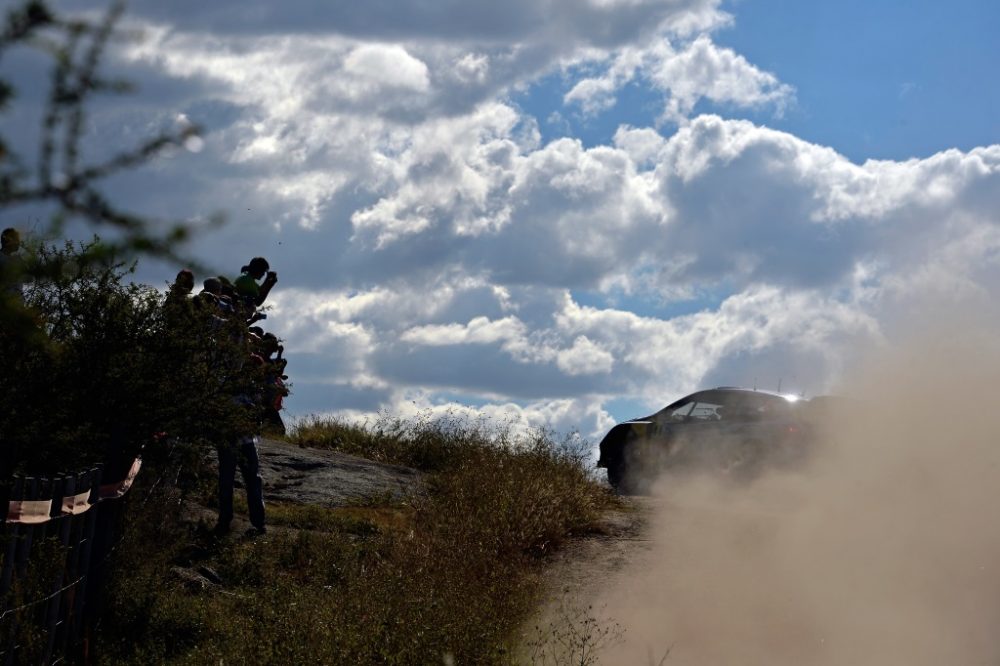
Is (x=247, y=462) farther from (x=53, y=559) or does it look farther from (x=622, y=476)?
(x=622, y=476)

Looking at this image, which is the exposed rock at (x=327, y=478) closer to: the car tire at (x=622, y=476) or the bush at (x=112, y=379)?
the car tire at (x=622, y=476)

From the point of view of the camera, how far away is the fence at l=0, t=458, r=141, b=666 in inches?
255

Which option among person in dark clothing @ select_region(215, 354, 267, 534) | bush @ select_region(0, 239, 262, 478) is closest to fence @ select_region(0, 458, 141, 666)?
bush @ select_region(0, 239, 262, 478)

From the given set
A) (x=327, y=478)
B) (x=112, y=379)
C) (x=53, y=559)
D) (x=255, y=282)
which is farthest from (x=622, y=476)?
(x=53, y=559)

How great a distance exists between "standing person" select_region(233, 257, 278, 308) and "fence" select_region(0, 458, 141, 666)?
10.5 feet

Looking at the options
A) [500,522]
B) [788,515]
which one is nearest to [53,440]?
[500,522]

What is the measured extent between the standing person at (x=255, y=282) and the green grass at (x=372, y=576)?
7.02 ft

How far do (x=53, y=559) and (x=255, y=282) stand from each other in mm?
4836

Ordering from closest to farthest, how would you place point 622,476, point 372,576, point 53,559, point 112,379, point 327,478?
point 53,559
point 112,379
point 372,576
point 327,478
point 622,476

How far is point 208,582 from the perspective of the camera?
9.83 meters

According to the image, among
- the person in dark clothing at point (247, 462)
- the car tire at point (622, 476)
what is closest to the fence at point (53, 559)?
the person in dark clothing at point (247, 462)

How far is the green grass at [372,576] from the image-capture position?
24.5 feet

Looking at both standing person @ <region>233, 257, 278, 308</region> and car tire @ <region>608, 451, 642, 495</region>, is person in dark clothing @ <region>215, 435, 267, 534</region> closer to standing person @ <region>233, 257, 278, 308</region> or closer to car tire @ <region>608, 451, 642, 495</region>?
standing person @ <region>233, 257, 278, 308</region>

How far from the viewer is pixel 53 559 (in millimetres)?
6957
